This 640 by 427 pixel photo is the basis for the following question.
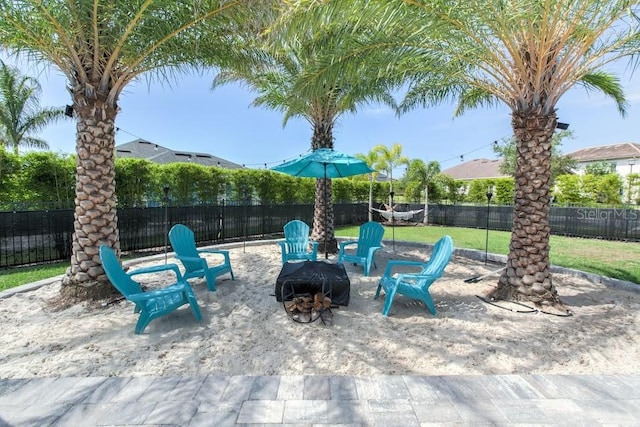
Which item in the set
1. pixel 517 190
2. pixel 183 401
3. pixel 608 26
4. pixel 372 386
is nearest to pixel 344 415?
pixel 372 386

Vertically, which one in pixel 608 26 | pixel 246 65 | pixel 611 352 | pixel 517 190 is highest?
pixel 246 65

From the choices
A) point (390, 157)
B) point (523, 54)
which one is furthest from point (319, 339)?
point (390, 157)

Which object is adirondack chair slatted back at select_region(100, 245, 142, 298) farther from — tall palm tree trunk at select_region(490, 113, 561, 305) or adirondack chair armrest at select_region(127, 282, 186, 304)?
tall palm tree trunk at select_region(490, 113, 561, 305)

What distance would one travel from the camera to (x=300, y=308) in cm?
405

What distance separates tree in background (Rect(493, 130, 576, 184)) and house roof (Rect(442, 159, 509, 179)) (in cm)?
1054

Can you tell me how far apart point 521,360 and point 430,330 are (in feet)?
3.07

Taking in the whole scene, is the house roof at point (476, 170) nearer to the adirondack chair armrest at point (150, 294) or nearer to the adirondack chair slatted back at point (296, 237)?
the adirondack chair slatted back at point (296, 237)

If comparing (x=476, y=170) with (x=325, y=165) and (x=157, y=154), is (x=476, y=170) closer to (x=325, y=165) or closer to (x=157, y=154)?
(x=157, y=154)

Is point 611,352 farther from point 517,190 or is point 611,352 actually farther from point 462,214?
point 462,214

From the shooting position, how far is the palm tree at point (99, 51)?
3885 mm

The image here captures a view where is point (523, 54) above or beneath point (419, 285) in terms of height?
above

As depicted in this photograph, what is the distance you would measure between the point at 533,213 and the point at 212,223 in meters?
8.51

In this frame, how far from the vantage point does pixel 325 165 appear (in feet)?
21.1

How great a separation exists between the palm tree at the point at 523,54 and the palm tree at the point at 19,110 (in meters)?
19.0
